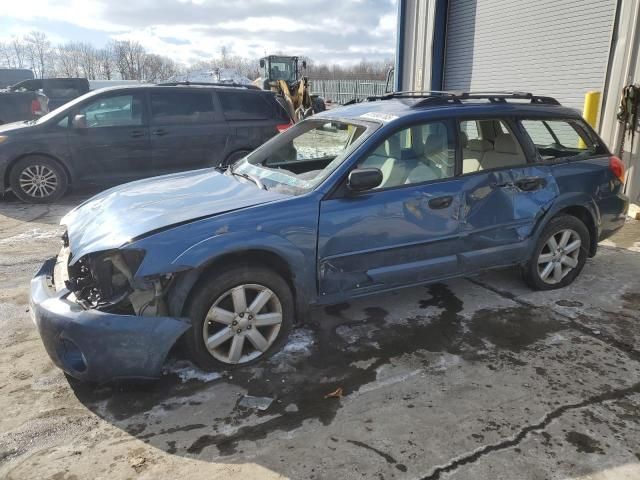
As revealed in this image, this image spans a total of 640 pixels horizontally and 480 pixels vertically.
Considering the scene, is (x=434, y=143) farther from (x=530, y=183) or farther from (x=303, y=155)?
(x=303, y=155)

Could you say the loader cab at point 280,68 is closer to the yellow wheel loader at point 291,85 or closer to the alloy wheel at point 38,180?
the yellow wheel loader at point 291,85

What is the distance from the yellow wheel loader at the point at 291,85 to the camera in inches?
678

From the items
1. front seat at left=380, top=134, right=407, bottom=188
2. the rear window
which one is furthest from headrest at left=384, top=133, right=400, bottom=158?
the rear window

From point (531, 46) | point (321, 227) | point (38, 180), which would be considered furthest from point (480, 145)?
point (38, 180)

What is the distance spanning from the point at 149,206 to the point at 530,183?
298cm

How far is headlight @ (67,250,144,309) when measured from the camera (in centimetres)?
277

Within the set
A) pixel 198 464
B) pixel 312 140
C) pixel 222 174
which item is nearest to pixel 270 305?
pixel 198 464

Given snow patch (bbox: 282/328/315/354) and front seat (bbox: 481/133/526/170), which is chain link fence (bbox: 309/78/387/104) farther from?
snow patch (bbox: 282/328/315/354)

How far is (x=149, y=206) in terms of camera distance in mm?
3275

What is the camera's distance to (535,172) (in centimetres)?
409

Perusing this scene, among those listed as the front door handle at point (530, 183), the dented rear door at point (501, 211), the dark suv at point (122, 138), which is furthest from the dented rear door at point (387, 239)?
the dark suv at point (122, 138)

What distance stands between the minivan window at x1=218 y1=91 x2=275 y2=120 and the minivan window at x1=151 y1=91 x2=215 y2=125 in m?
0.24

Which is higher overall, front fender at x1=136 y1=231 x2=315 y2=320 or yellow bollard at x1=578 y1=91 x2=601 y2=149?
yellow bollard at x1=578 y1=91 x2=601 y2=149

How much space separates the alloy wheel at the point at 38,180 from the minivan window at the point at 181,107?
68.6 inches
